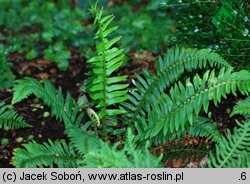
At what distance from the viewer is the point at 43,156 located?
3.31 metres

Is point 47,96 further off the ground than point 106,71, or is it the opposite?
point 106,71

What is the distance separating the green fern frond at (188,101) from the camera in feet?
10.6

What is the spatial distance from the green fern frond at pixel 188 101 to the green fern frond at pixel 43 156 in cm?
57

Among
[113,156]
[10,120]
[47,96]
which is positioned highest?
[47,96]

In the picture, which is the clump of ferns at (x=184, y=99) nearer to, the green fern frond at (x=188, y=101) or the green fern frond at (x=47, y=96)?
the green fern frond at (x=188, y=101)

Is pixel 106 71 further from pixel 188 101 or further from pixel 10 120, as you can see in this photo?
pixel 10 120

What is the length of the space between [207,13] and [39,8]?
2.93m

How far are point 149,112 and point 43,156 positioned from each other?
2.88ft

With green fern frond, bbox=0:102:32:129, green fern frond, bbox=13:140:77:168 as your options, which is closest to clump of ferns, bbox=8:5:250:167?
green fern frond, bbox=13:140:77:168

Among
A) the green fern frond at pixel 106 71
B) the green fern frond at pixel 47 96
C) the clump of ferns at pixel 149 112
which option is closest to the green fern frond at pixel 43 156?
the clump of ferns at pixel 149 112

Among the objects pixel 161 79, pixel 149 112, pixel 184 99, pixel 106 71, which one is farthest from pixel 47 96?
pixel 184 99

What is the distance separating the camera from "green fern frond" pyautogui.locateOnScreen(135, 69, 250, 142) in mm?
3227

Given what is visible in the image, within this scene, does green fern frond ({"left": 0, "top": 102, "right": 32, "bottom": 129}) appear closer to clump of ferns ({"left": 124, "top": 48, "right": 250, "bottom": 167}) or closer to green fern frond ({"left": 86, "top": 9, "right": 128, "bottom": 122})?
green fern frond ({"left": 86, "top": 9, "right": 128, "bottom": 122})

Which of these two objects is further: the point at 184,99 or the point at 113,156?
the point at 184,99
